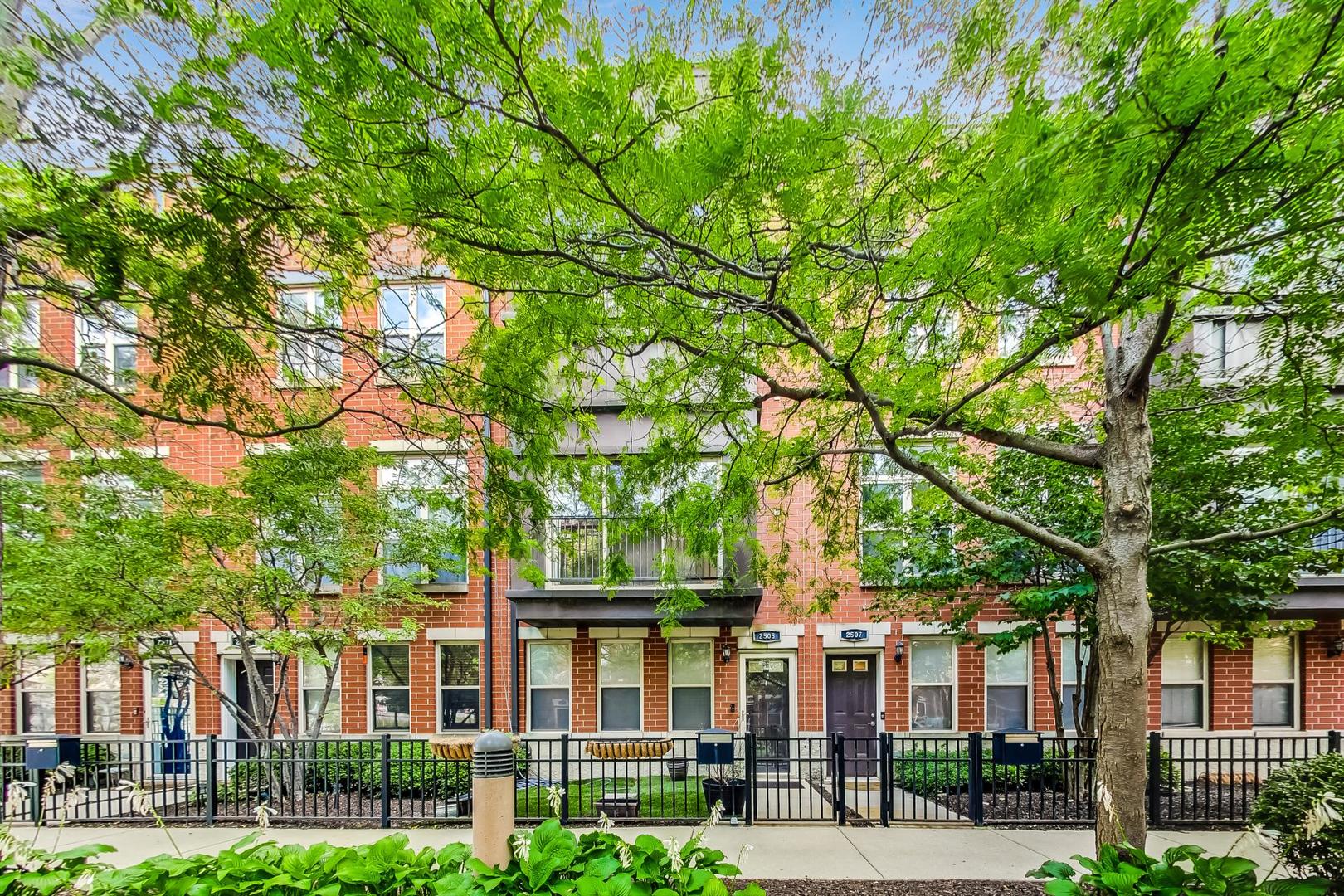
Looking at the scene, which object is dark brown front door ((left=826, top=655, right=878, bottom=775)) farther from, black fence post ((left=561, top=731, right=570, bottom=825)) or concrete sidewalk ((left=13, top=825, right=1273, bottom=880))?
black fence post ((left=561, top=731, right=570, bottom=825))

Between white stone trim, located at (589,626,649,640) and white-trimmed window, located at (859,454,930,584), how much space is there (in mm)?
4259

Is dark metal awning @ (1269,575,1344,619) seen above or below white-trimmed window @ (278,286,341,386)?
below

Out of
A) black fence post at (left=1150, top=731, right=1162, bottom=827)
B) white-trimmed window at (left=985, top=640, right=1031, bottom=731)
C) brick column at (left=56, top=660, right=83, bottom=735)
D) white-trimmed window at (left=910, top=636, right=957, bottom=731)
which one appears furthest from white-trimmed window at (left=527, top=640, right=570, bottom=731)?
black fence post at (left=1150, top=731, right=1162, bottom=827)

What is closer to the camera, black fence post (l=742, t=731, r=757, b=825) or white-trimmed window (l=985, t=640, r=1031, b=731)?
black fence post (l=742, t=731, r=757, b=825)

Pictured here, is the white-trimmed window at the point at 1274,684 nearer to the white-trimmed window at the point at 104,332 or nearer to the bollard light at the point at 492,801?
the bollard light at the point at 492,801

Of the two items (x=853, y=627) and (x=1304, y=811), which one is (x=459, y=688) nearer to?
(x=853, y=627)

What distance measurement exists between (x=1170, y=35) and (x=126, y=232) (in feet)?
16.4

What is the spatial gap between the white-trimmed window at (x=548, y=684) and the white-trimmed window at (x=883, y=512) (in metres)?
5.93

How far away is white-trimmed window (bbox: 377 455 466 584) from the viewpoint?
5.15 meters

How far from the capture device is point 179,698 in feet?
36.4

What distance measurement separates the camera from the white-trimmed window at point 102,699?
1131 cm

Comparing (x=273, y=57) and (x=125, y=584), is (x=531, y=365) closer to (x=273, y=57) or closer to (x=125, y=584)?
(x=273, y=57)

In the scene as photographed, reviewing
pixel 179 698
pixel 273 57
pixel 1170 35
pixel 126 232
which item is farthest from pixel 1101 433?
pixel 179 698

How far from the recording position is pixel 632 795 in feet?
27.6
